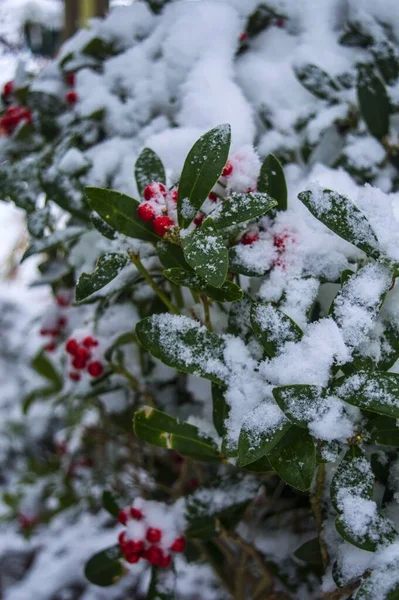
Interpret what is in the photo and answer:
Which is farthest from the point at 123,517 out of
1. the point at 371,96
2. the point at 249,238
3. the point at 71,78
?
the point at 71,78

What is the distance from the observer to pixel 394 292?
74 centimetres

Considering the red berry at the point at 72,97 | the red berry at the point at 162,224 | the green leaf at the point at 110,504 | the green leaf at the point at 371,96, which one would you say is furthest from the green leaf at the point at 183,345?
the red berry at the point at 72,97

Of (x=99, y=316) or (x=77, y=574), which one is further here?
(x=77, y=574)

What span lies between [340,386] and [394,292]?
0.19 meters

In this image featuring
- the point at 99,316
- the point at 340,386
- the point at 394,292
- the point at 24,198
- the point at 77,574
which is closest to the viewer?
the point at 340,386

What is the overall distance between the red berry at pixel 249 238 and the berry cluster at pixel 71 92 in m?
0.65

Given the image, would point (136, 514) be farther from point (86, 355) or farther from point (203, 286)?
point (203, 286)

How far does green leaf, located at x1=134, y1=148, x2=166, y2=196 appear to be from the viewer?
0.79 meters

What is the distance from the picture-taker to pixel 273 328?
652 mm

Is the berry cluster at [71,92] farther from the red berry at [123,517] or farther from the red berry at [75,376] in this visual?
the red berry at [123,517]

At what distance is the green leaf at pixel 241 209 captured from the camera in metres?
0.64

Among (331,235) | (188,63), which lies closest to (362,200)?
(331,235)

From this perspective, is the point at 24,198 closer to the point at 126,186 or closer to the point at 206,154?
the point at 126,186

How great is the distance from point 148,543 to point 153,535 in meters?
0.02
